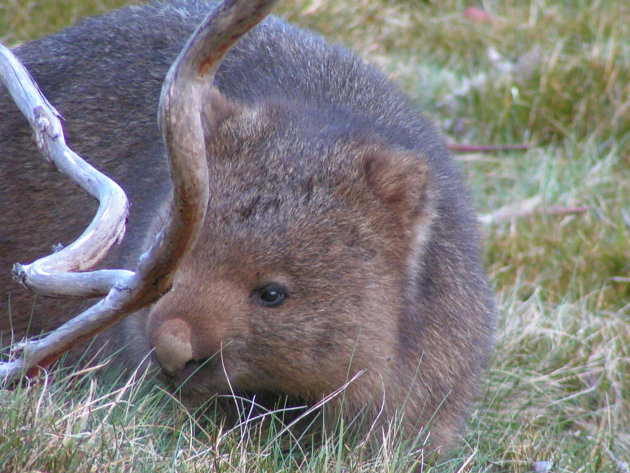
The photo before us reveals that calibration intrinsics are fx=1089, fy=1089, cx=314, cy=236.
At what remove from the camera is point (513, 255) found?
20.1 feet

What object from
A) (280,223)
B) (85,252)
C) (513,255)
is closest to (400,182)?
(280,223)

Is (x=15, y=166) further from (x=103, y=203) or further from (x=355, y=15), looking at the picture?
(x=355, y=15)

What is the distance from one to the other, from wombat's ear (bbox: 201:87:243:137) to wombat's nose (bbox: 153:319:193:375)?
2.69 feet

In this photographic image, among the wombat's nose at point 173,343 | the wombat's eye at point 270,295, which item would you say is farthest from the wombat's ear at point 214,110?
the wombat's nose at point 173,343

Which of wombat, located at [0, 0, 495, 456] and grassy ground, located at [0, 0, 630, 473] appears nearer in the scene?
grassy ground, located at [0, 0, 630, 473]

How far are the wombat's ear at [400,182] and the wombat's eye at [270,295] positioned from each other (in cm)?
54

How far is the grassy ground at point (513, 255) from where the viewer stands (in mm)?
3307

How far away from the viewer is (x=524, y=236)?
20.5ft

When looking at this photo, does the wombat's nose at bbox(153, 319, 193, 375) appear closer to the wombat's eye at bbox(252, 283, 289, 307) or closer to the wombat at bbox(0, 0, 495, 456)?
the wombat at bbox(0, 0, 495, 456)

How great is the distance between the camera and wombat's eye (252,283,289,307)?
3502 millimetres

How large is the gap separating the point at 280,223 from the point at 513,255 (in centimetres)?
286

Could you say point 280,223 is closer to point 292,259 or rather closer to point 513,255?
point 292,259

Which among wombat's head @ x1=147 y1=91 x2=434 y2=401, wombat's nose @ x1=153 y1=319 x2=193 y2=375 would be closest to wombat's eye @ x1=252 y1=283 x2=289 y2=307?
wombat's head @ x1=147 y1=91 x2=434 y2=401

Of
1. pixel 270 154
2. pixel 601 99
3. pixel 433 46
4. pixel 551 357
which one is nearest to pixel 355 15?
pixel 433 46
